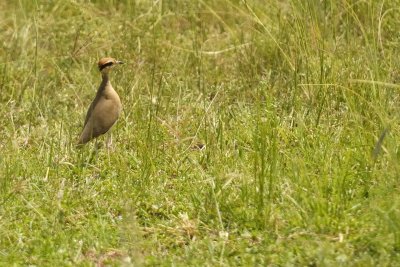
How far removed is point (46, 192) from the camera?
6.25 metres

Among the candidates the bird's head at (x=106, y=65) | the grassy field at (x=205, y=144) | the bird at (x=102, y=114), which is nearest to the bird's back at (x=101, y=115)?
the bird at (x=102, y=114)

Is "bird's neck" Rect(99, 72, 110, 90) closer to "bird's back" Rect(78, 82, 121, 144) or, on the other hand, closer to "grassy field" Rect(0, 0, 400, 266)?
"bird's back" Rect(78, 82, 121, 144)

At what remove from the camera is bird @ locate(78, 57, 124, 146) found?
7090 millimetres

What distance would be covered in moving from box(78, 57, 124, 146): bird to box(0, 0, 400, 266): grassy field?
0.16 metres

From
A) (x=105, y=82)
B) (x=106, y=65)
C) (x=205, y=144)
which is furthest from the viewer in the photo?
(x=106, y=65)

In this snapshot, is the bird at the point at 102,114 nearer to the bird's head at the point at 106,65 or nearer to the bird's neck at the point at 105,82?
the bird's neck at the point at 105,82

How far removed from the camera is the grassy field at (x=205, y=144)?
17.9 feet

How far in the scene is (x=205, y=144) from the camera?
22.6ft

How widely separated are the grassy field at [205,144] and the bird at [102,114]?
0.52 ft

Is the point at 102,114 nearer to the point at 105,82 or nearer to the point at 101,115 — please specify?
the point at 101,115

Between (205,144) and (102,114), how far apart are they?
0.78 meters

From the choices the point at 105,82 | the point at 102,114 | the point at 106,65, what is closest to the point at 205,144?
the point at 102,114

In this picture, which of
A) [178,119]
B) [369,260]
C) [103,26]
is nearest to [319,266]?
[369,260]

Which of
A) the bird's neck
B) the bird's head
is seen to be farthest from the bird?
the bird's head
